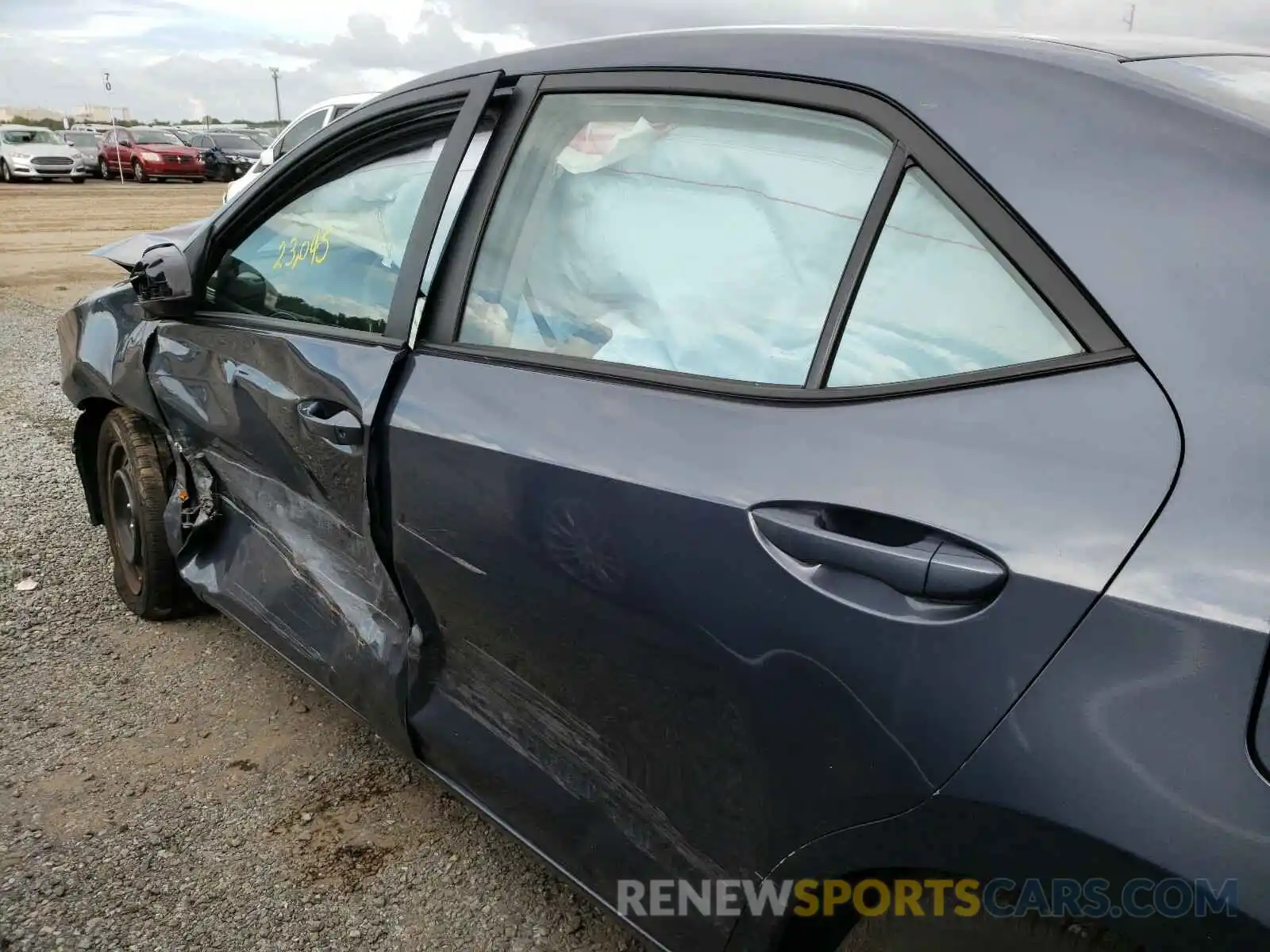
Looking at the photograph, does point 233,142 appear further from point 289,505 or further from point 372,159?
point 289,505

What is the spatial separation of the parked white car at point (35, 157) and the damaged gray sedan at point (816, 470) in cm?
2925

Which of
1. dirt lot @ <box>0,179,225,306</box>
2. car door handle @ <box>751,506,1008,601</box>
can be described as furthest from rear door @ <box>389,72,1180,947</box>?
dirt lot @ <box>0,179,225,306</box>

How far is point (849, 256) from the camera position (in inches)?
56.7

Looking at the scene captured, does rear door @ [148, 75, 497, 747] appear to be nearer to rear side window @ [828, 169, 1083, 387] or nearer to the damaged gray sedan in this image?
the damaged gray sedan

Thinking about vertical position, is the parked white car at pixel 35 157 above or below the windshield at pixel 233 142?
below

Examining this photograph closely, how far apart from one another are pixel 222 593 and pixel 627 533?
5.60ft

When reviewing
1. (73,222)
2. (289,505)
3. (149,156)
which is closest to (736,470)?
(289,505)

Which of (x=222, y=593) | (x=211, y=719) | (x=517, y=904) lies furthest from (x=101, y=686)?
(x=517, y=904)

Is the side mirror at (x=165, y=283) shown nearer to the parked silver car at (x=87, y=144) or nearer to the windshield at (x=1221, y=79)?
the windshield at (x=1221, y=79)

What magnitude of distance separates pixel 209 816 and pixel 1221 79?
8.34 ft

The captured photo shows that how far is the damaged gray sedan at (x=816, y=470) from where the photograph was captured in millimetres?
1054

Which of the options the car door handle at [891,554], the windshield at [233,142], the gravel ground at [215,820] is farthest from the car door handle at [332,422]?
the windshield at [233,142]

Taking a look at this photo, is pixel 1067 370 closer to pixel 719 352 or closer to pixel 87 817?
pixel 719 352

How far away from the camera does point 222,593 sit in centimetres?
275
